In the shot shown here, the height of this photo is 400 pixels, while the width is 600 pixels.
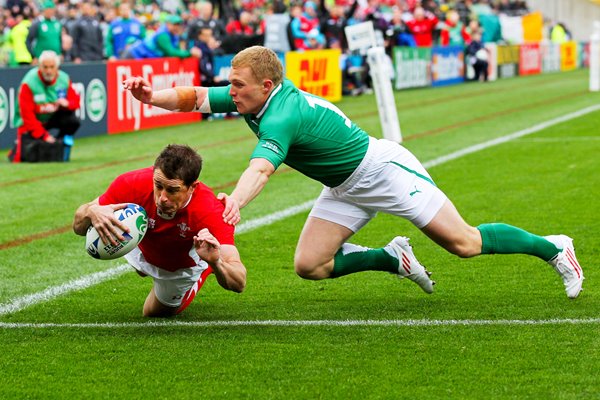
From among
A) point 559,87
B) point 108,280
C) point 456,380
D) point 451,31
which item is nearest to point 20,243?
point 108,280

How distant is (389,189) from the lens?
6.63 meters

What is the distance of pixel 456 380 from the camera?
211 inches

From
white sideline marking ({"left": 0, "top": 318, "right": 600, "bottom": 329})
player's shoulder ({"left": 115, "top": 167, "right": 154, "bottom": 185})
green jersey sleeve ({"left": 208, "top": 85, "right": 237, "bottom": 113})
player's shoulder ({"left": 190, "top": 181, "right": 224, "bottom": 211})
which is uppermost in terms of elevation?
green jersey sleeve ({"left": 208, "top": 85, "right": 237, "bottom": 113})

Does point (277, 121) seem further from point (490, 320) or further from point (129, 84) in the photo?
point (490, 320)

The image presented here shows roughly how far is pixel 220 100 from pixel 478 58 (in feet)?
105

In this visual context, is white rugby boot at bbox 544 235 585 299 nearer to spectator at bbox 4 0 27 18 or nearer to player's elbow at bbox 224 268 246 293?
player's elbow at bbox 224 268 246 293

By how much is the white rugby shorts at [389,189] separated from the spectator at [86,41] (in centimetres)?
1956

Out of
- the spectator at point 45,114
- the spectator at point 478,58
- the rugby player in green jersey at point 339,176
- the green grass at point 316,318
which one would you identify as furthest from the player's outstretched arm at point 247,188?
the spectator at point 478,58

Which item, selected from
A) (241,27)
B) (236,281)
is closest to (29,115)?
(236,281)

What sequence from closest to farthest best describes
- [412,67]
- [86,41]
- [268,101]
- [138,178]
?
[268,101], [138,178], [86,41], [412,67]

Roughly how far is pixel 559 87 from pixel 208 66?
1219 centimetres

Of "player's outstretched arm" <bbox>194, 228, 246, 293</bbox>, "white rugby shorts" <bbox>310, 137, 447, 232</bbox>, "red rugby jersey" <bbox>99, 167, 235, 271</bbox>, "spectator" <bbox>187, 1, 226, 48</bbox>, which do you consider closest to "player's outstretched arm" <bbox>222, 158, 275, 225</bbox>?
"player's outstretched arm" <bbox>194, 228, 246, 293</bbox>

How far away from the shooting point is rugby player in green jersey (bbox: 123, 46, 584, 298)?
600 centimetres

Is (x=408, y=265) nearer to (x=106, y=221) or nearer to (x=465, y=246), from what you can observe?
(x=465, y=246)
